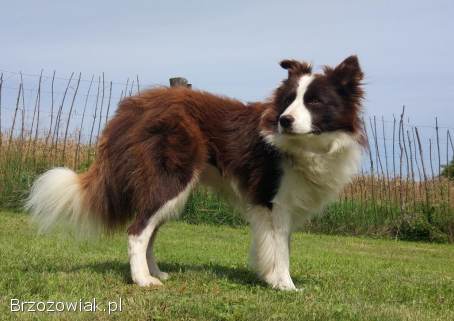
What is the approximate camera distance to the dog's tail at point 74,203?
579cm

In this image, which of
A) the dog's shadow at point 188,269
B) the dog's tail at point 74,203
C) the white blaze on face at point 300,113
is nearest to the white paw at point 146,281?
the dog's shadow at point 188,269

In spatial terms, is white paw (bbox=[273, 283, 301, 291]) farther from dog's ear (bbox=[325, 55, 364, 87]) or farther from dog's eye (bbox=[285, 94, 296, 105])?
dog's ear (bbox=[325, 55, 364, 87])

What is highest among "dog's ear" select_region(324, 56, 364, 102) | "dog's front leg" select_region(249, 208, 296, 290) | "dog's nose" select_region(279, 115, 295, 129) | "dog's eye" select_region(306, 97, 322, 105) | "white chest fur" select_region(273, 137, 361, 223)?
"dog's ear" select_region(324, 56, 364, 102)

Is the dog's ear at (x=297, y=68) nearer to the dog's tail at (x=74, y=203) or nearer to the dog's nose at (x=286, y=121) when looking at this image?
the dog's nose at (x=286, y=121)

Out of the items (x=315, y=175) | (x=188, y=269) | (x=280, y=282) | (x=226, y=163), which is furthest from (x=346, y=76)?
(x=188, y=269)

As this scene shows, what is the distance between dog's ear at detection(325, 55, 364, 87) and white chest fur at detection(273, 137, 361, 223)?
0.57 m

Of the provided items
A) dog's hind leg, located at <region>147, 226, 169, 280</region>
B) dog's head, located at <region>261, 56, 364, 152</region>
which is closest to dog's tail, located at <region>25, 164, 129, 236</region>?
dog's hind leg, located at <region>147, 226, 169, 280</region>

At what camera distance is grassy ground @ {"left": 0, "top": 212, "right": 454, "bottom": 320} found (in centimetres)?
456

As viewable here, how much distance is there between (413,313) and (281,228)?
1.48 m

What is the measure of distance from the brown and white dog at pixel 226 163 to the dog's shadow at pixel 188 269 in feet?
0.96

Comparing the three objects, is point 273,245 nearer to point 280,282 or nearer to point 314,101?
point 280,282

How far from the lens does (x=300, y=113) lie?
5.46 m

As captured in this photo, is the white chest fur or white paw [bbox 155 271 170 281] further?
white paw [bbox 155 271 170 281]

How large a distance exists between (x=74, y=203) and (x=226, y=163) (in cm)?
155
